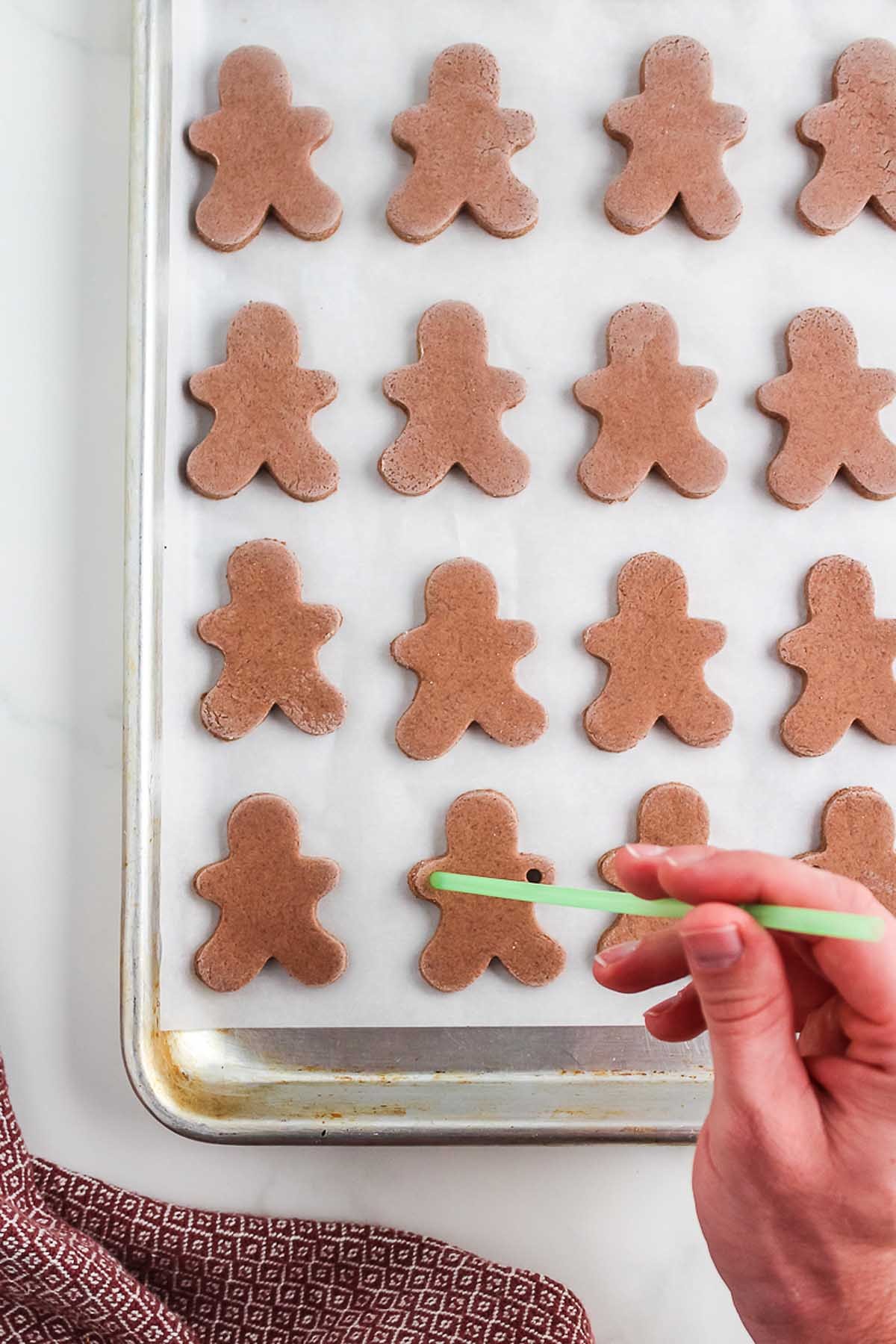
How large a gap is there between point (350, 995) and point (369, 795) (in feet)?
0.47

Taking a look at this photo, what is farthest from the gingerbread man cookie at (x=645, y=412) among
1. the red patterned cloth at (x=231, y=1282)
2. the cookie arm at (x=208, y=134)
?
the red patterned cloth at (x=231, y=1282)

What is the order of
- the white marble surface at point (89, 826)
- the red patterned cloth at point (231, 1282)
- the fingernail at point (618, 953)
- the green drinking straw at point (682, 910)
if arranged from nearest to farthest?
the green drinking straw at point (682, 910), the fingernail at point (618, 953), the red patterned cloth at point (231, 1282), the white marble surface at point (89, 826)

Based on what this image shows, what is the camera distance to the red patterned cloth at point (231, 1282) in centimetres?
65

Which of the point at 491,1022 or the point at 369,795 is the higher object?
the point at 369,795

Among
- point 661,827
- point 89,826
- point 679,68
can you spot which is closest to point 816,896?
point 661,827

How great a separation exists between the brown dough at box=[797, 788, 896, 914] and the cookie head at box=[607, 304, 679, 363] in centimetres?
35

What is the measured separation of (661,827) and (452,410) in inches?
13.3

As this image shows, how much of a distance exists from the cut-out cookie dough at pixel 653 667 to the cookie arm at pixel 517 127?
0.33 m

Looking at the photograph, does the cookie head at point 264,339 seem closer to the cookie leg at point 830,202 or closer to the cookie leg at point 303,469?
the cookie leg at point 303,469

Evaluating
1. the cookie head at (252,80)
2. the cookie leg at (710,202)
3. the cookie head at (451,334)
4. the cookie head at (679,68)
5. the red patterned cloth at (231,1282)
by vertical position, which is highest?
the cookie head at (679,68)

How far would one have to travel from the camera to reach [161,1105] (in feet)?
2.34

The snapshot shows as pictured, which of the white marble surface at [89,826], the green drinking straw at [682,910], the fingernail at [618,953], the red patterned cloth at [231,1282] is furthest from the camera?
the white marble surface at [89,826]

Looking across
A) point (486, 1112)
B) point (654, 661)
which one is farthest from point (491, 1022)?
point (654, 661)

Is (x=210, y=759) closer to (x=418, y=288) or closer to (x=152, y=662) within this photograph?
(x=152, y=662)
